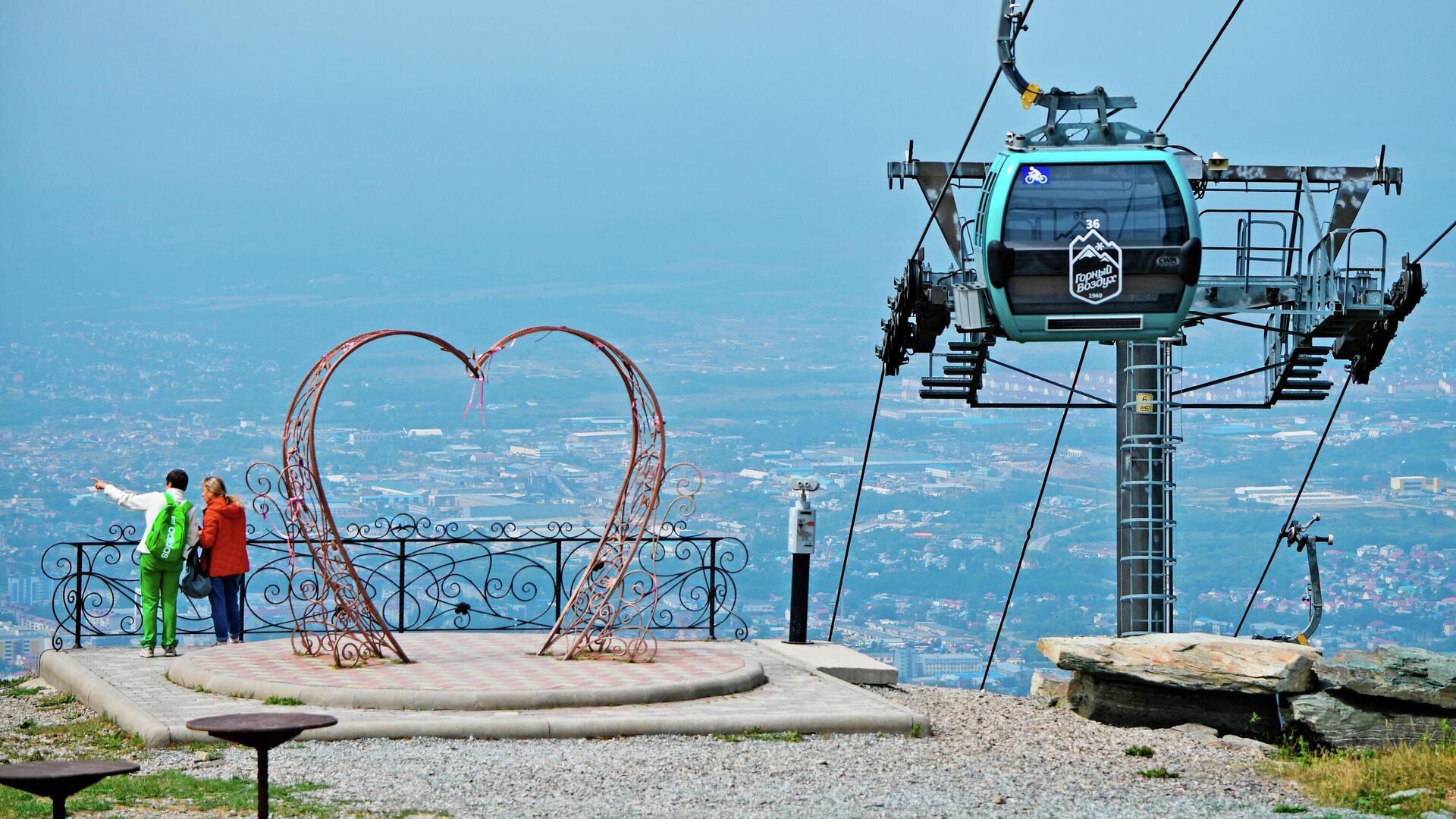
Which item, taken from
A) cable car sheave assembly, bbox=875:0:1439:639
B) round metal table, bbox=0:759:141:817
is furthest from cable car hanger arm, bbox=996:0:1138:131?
round metal table, bbox=0:759:141:817

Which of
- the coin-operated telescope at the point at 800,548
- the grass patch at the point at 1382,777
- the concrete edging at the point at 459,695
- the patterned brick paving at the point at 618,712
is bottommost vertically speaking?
the grass patch at the point at 1382,777

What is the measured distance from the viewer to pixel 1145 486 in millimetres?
21734

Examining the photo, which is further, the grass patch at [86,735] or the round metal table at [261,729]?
the grass patch at [86,735]

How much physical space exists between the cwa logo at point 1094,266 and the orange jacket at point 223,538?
830 centimetres

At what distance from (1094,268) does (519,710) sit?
7.56m

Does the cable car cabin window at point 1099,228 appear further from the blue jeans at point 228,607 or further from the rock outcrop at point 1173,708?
the blue jeans at point 228,607

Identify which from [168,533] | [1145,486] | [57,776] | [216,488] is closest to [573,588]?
[216,488]

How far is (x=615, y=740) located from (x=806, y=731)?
145 cm

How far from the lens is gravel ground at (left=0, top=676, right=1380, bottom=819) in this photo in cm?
1077

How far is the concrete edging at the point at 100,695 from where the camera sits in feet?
40.4

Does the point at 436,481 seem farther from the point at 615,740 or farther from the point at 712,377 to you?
the point at 615,740

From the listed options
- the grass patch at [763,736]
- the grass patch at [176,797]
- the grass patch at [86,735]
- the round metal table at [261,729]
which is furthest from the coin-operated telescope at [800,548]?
the round metal table at [261,729]

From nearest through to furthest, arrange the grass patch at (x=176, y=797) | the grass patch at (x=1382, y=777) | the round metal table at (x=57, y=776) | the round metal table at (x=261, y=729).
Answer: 1. the round metal table at (x=57, y=776)
2. the round metal table at (x=261, y=729)
3. the grass patch at (x=176, y=797)
4. the grass patch at (x=1382, y=777)

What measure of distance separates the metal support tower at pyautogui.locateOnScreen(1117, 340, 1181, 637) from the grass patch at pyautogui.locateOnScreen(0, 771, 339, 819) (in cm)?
1311
